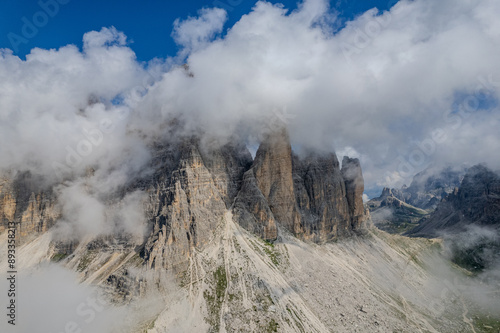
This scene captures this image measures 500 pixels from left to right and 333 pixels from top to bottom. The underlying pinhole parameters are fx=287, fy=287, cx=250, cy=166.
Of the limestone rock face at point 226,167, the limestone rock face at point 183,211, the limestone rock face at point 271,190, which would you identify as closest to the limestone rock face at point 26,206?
the limestone rock face at point 183,211

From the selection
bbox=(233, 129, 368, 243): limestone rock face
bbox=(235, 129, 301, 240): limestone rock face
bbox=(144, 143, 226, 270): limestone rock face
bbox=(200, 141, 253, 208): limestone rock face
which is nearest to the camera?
bbox=(144, 143, 226, 270): limestone rock face

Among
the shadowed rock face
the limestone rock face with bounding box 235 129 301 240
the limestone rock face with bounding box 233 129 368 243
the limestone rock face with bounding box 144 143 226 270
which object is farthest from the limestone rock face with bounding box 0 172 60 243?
the limestone rock face with bounding box 235 129 301 240

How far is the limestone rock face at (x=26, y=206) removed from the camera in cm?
18375

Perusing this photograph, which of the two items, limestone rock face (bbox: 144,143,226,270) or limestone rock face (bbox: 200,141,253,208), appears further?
limestone rock face (bbox: 200,141,253,208)

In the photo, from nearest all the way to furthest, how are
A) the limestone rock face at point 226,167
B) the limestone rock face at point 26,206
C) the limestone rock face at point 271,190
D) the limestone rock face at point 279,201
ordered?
the limestone rock face at point 279,201 → the limestone rock face at point 271,190 → the limestone rock face at point 226,167 → the limestone rock face at point 26,206

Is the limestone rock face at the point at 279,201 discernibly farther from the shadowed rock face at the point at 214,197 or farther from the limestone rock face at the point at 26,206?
the limestone rock face at the point at 26,206

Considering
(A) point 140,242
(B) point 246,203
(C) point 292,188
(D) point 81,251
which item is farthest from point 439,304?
(D) point 81,251

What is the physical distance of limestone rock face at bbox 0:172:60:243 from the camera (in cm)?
18375

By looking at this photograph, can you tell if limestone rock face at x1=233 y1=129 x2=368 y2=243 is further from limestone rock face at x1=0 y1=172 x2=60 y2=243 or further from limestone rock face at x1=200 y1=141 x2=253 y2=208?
limestone rock face at x1=0 y1=172 x2=60 y2=243

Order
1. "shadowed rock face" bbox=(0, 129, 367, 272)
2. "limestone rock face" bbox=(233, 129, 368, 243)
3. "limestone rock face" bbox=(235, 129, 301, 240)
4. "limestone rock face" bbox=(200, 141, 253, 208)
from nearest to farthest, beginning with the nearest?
"shadowed rock face" bbox=(0, 129, 367, 272) < "limestone rock face" bbox=(233, 129, 368, 243) < "limestone rock face" bbox=(235, 129, 301, 240) < "limestone rock face" bbox=(200, 141, 253, 208)

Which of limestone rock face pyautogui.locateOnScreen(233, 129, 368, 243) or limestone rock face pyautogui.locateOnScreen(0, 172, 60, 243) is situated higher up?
limestone rock face pyautogui.locateOnScreen(0, 172, 60, 243)

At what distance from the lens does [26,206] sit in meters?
187

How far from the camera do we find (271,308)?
406 ft

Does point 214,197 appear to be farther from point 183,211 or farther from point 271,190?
point 271,190
